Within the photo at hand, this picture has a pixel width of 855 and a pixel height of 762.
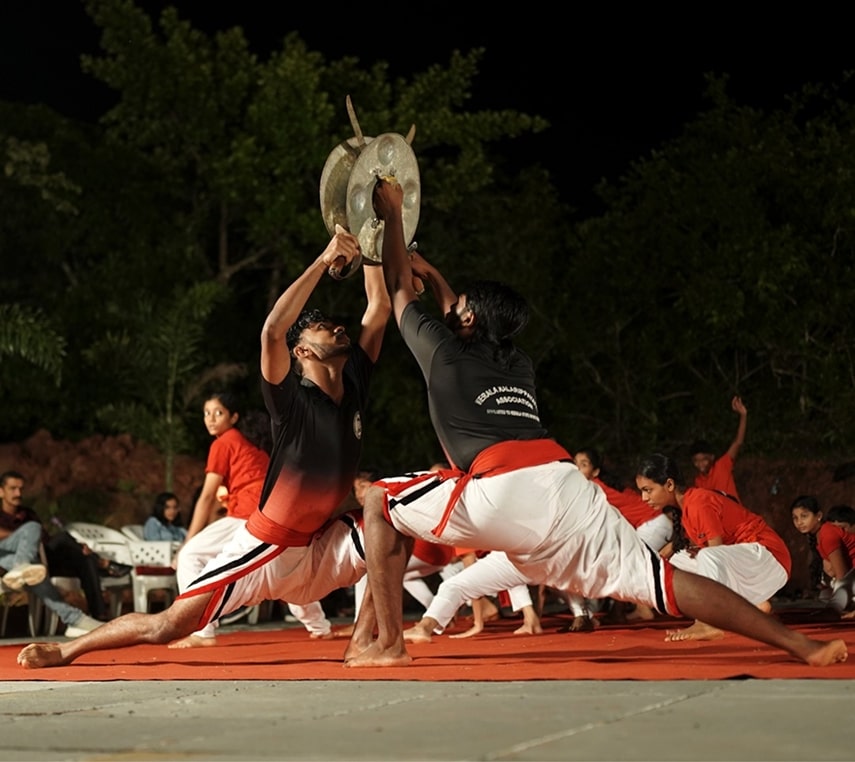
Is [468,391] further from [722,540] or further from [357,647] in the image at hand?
[722,540]

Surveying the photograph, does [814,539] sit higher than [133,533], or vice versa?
[133,533]

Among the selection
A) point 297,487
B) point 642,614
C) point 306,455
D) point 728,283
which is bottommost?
point 642,614

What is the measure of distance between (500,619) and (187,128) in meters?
11.3

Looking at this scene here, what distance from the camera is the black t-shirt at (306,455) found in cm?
693

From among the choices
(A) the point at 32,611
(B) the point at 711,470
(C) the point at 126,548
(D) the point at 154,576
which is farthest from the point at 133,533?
(B) the point at 711,470

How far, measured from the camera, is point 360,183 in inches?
271

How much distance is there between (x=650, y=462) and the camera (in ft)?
30.6

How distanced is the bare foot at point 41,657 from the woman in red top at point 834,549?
596 centimetres

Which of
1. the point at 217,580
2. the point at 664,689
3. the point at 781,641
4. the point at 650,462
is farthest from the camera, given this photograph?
the point at 650,462

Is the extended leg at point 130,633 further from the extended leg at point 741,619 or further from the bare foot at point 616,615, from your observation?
the bare foot at point 616,615

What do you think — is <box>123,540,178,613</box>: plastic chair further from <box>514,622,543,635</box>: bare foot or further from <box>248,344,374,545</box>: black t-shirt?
<box>248,344,374,545</box>: black t-shirt

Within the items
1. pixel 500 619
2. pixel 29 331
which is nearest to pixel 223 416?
pixel 500 619

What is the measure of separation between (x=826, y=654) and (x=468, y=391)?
5.98 feet

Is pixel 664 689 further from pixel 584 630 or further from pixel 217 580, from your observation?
pixel 584 630
